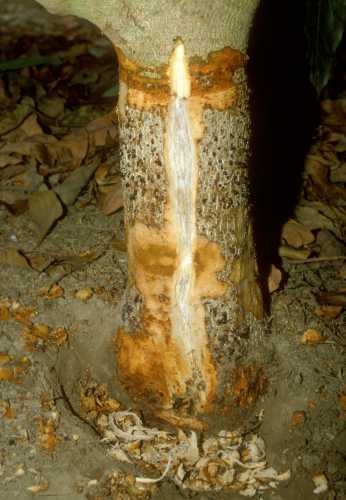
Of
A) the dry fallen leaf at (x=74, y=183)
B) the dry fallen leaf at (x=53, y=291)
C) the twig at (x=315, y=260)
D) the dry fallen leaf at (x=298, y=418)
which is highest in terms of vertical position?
the dry fallen leaf at (x=74, y=183)

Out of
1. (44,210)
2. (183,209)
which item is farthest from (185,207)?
(44,210)

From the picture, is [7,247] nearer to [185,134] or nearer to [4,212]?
[4,212]

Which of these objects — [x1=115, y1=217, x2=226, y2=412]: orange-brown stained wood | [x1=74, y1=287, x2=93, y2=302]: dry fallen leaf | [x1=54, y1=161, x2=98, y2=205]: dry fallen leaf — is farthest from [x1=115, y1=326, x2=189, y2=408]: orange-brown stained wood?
[x1=54, y1=161, x2=98, y2=205]: dry fallen leaf

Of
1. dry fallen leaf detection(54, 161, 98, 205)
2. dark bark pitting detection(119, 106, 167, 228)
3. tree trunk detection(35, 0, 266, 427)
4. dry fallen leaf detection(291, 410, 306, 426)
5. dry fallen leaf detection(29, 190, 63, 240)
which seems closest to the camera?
tree trunk detection(35, 0, 266, 427)

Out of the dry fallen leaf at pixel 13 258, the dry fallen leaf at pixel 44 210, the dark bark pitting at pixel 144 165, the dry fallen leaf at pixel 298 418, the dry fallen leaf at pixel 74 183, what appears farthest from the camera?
the dry fallen leaf at pixel 74 183

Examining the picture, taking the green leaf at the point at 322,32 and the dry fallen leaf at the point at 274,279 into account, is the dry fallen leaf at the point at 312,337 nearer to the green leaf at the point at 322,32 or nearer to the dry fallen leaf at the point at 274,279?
the dry fallen leaf at the point at 274,279

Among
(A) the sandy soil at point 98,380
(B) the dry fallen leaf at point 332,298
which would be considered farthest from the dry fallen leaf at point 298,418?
(B) the dry fallen leaf at point 332,298

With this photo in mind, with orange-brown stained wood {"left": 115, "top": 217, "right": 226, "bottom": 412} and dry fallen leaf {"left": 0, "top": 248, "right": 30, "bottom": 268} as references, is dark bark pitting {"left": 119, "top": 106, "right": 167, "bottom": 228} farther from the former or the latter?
dry fallen leaf {"left": 0, "top": 248, "right": 30, "bottom": 268}

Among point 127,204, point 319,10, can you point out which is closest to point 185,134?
point 127,204

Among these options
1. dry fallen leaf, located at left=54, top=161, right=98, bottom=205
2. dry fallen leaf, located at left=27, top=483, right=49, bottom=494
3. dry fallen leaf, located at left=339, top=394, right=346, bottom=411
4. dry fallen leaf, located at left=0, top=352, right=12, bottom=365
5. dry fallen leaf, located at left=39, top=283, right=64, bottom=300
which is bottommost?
dry fallen leaf, located at left=27, top=483, right=49, bottom=494
